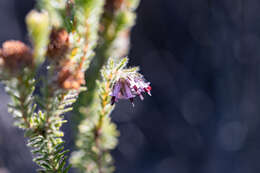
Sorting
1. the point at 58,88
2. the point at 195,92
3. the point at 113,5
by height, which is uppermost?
the point at 195,92

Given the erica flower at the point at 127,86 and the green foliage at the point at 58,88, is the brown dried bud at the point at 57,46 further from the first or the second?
the erica flower at the point at 127,86

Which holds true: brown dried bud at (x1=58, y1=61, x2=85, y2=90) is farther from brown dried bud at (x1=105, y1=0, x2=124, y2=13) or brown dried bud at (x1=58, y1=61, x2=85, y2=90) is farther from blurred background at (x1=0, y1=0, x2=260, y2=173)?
blurred background at (x1=0, y1=0, x2=260, y2=173)

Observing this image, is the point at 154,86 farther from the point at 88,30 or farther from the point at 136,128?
the point at 88,30

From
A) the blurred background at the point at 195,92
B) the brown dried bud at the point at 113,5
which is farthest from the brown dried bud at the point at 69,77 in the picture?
the blurred background at the point at 195,92

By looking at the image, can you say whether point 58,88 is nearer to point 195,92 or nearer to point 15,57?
point 15,57

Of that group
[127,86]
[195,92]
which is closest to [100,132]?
[127,86]

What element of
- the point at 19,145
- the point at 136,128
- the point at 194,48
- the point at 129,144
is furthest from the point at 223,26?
the point at 19,145
